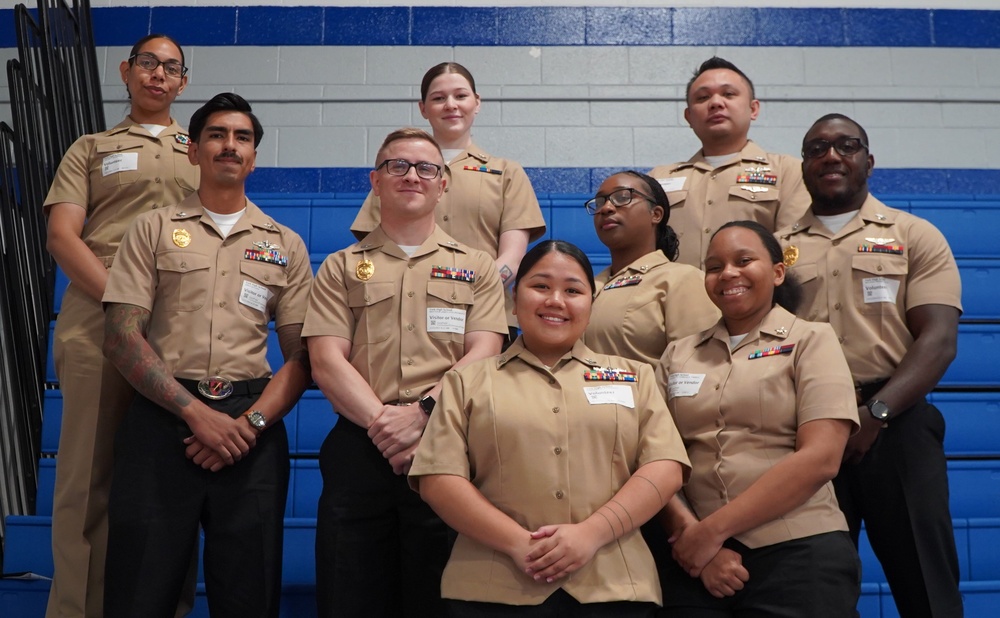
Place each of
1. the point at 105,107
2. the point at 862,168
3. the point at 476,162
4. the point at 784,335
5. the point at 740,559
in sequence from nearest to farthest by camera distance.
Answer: the point at 740,559 → the point at 784,335 → the point at 862,168 → the point at 476,162 → the point at 105,107

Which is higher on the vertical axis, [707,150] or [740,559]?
[707,150]

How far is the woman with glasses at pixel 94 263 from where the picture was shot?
2.78 meters

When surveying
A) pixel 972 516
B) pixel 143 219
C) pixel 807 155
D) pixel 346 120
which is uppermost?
pixel 346 120

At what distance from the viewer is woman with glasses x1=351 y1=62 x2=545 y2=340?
3305 mm

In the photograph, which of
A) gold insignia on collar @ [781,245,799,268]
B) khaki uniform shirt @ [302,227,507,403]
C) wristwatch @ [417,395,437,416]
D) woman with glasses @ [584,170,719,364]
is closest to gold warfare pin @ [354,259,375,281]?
khaki uniform shirt @ [302,227,507,403]

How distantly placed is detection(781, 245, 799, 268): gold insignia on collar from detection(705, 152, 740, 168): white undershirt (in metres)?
0.64

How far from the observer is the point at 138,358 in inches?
103

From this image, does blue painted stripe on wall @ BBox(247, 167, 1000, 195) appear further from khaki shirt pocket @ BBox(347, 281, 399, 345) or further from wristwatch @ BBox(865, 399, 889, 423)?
wristwatch @ BBox(865, 399, 889, 423)

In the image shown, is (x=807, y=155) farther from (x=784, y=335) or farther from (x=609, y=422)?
(x=609, y=422)

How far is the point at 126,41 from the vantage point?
6012 mm

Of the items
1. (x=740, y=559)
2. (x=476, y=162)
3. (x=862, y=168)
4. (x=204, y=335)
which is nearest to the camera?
(x=740, y=559)

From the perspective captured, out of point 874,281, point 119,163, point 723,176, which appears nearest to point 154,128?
point 119,163

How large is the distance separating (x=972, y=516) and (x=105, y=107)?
200 inches

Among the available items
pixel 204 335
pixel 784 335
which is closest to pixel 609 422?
pixel 784 335
